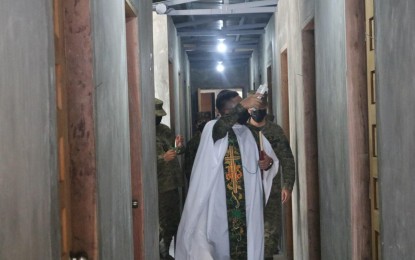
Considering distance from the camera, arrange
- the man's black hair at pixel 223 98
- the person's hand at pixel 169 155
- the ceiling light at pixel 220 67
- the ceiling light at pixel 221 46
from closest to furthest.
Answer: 1. the man's black hair at pixel 223 98
2. the person's hand at pixel 169 155
3. the ceiling light at pixel 221 46
4. the ceiling light at pixel 220 67

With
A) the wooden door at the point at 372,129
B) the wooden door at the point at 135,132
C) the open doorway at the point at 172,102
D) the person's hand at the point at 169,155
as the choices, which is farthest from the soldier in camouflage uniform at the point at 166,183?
the wooden door at the point at 372,129

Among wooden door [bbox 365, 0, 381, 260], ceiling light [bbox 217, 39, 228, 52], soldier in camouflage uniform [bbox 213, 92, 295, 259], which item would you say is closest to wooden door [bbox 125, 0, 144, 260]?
soldier in camouflage uniform [bbox 213, 92, 295, 259]

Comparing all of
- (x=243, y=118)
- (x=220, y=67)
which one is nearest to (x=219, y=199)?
(x=243, y=118)

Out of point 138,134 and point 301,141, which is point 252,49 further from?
point 138,134

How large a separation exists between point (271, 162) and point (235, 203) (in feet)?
1.78

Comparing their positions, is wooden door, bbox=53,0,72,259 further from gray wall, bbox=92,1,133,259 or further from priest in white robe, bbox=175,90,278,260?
priest in white robe, bbox=175,90,278,260

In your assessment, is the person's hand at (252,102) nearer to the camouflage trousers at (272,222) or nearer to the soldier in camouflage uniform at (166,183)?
the camouflage trousers at (272,222)

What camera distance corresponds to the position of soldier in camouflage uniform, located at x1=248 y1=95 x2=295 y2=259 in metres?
5.62

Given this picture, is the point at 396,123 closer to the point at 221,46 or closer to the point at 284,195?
the point at 284,195

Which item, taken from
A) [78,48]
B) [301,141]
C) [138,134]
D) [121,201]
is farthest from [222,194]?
[78,48]

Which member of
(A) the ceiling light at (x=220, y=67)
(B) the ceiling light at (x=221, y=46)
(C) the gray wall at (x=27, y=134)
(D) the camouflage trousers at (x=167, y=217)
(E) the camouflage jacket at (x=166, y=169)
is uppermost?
(B) the ceiling light at (x=221, y=46)

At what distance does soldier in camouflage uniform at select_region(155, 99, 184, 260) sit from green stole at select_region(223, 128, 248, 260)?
1383 mm

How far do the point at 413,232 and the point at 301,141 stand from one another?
137 inches

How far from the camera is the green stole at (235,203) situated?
538 centimetres
